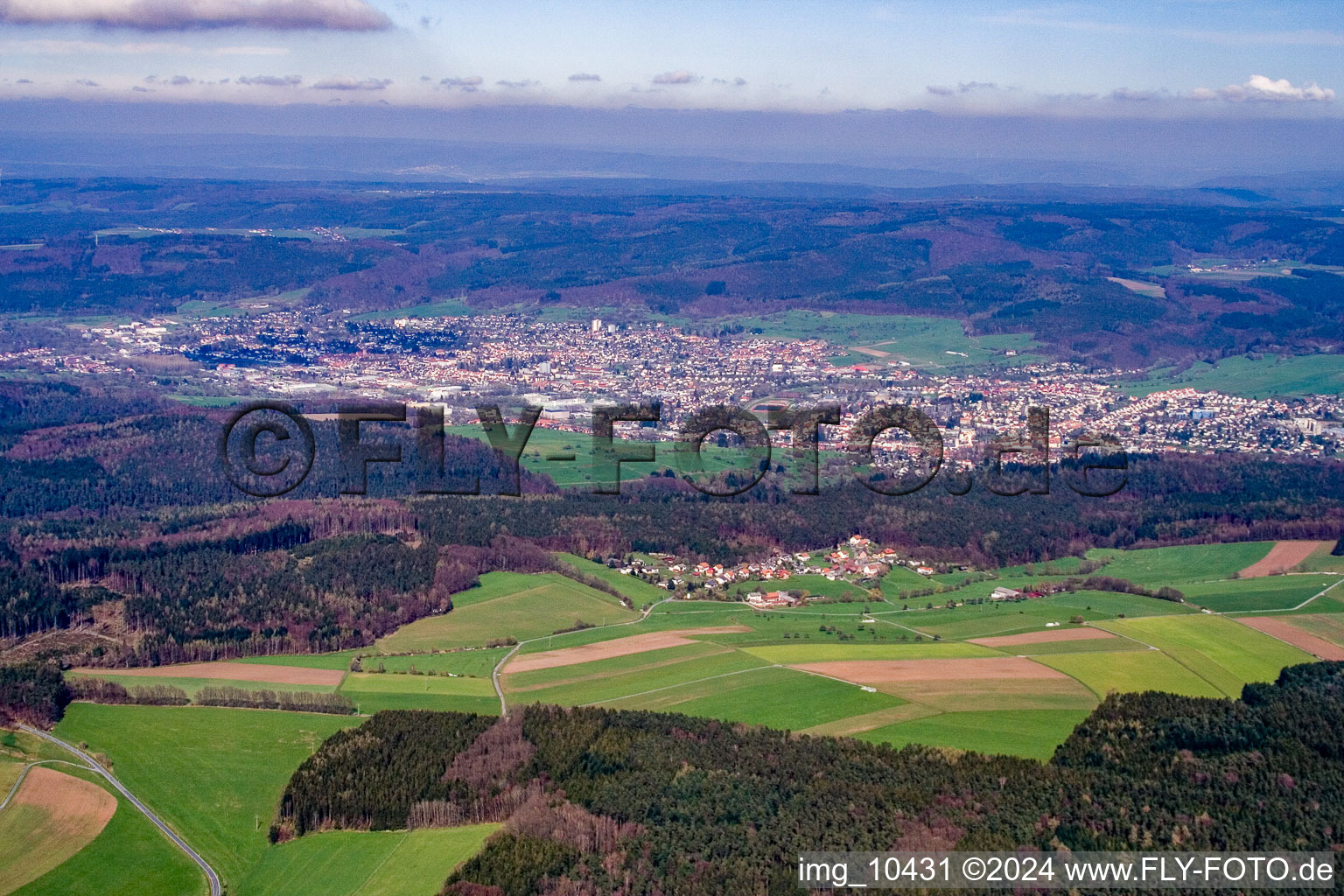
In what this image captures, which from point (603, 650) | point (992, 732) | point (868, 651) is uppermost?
point (992, 732)

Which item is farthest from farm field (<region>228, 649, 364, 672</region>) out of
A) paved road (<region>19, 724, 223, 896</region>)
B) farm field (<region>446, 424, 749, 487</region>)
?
farm field (<region>446, 424, 749, 487</region>)

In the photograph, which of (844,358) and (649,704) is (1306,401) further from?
(649,704)

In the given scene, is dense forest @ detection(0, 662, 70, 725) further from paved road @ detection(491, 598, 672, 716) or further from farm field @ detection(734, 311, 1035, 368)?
farm field @ detection(734, 311, 1035, 368)

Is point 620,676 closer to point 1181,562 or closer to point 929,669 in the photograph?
point 929,669

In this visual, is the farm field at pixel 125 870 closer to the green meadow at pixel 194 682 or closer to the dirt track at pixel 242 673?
the green meadow at pixel 194 682

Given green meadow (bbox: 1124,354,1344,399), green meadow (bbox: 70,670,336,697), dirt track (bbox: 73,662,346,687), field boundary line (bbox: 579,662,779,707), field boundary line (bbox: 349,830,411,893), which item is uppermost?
green meadow (bbox: 1124,354,1344,399)

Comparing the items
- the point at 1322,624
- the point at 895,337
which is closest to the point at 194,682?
the point at 1322,624

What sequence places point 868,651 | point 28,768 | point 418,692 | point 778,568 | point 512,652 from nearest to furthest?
point 28,768, point 418,692, point 868,651, point 512,652, point 778,568
